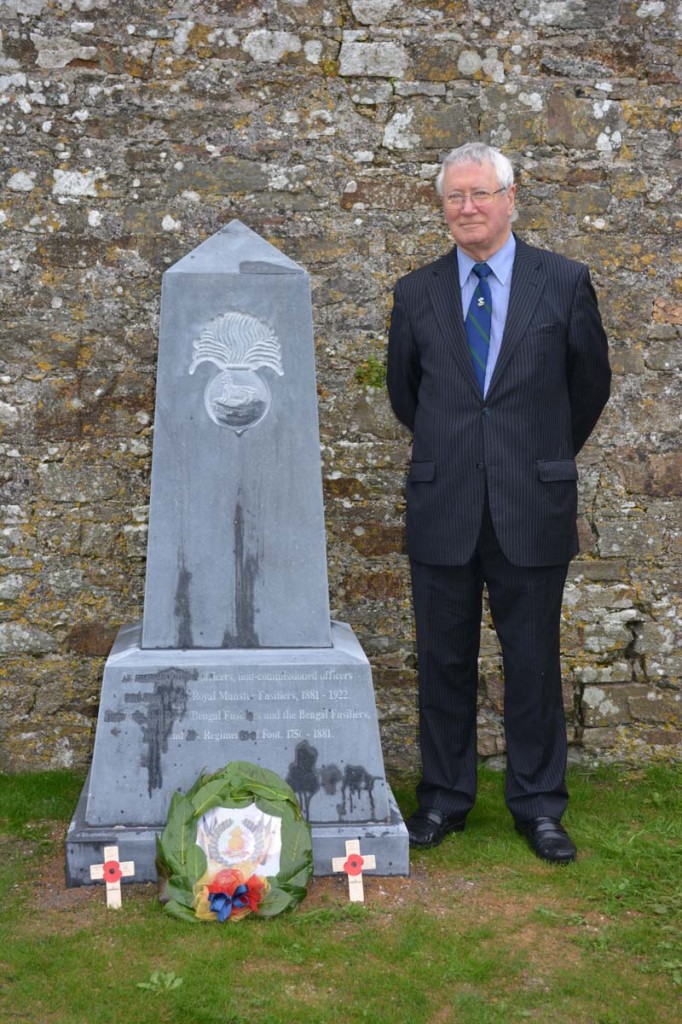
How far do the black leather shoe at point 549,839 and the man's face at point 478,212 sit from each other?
174 centimetres

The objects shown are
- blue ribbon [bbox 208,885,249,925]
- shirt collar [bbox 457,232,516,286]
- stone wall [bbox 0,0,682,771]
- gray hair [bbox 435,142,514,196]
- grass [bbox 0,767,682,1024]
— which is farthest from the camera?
stone wall [bbox 0,0,682,771]

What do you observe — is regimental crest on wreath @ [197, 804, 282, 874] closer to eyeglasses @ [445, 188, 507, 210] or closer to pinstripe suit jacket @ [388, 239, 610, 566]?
pinstripe suit jacket @ [388, 239, 610, 566]

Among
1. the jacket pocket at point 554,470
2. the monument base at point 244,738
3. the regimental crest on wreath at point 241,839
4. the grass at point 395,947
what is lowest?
the grass at point 395,947

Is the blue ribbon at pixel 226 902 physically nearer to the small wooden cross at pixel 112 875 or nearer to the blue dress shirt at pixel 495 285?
the small wooden cross at pixel 112 875

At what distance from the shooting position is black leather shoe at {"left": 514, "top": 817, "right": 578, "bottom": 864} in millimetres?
3184

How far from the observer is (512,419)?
3139mm

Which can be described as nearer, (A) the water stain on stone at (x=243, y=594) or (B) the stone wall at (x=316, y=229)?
(A) the water stain on stone at (x=243, y=594)

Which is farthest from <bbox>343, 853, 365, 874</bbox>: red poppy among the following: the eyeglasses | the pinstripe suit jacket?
the eyeglasses

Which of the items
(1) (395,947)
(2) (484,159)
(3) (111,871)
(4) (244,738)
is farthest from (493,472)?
(3) (111,871)

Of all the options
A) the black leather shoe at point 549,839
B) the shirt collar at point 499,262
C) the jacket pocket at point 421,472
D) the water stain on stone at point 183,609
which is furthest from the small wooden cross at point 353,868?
the shirt collar at point 499,262

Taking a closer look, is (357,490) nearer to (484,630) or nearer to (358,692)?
(484,630)

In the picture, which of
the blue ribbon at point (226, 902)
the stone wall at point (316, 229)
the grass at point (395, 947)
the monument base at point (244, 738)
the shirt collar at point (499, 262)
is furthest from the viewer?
the stone wall at point (316, 229)

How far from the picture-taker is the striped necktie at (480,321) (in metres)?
3.18

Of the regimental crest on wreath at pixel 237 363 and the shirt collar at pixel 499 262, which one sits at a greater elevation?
the shirt collar at pixel 499 262
